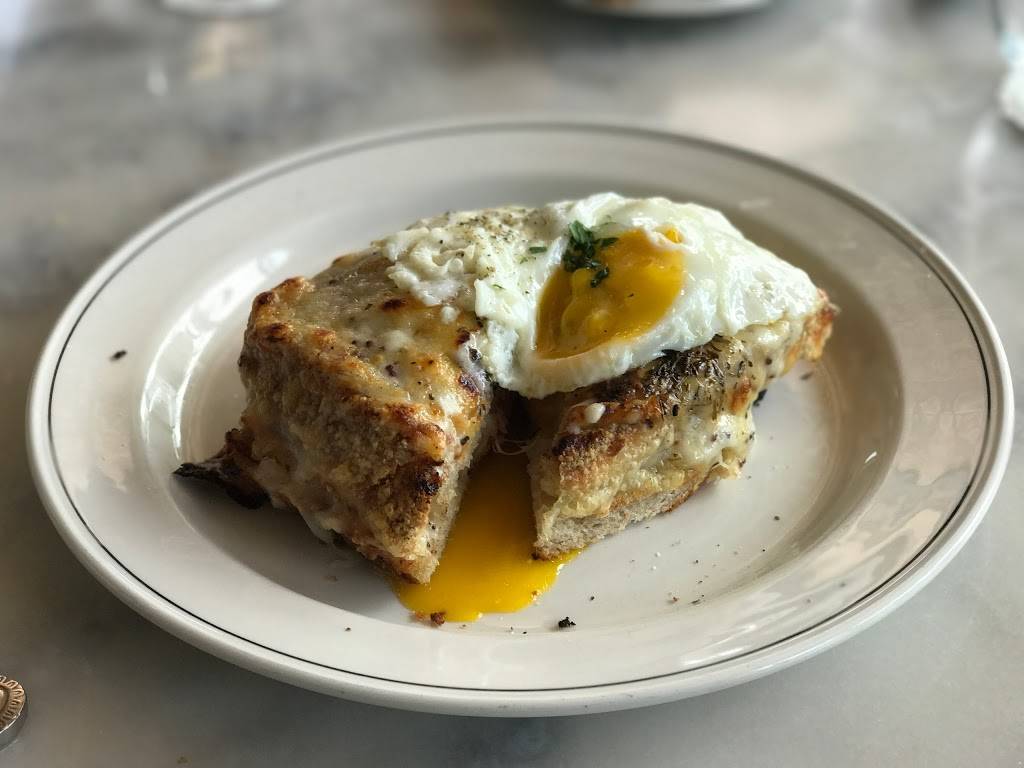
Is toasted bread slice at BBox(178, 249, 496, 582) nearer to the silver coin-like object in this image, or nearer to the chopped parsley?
the chopped parsley

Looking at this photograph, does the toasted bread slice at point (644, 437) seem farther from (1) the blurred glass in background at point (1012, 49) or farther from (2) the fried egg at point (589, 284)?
(1) the blurred glass in background at point (1012, 49)

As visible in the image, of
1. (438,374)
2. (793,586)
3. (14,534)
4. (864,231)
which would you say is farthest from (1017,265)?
(14,534)

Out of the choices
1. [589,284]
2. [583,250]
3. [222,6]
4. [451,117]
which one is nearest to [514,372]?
[589,284]

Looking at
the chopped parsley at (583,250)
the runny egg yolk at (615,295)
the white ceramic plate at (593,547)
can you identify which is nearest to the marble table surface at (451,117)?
the white ceramic plate at (593,547)

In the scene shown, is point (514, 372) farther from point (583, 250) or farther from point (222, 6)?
point (222, 6)

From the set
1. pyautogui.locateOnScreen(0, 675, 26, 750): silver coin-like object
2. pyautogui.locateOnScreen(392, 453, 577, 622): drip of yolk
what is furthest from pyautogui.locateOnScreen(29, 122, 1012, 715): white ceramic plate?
pyautogui.locateOnScreen(0, 675, 26, 750): silver coin-like object

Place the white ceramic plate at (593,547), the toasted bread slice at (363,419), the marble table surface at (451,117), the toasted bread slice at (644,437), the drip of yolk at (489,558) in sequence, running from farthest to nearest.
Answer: the toasted bread slice at (644,437) → the drip of yolk at (489,558) → the toasted bread slice at (363,419) → the marble table surface at (451,117) → the white ceramic plate at (593,547)

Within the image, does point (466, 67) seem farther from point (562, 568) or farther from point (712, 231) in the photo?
point (562, 568)
